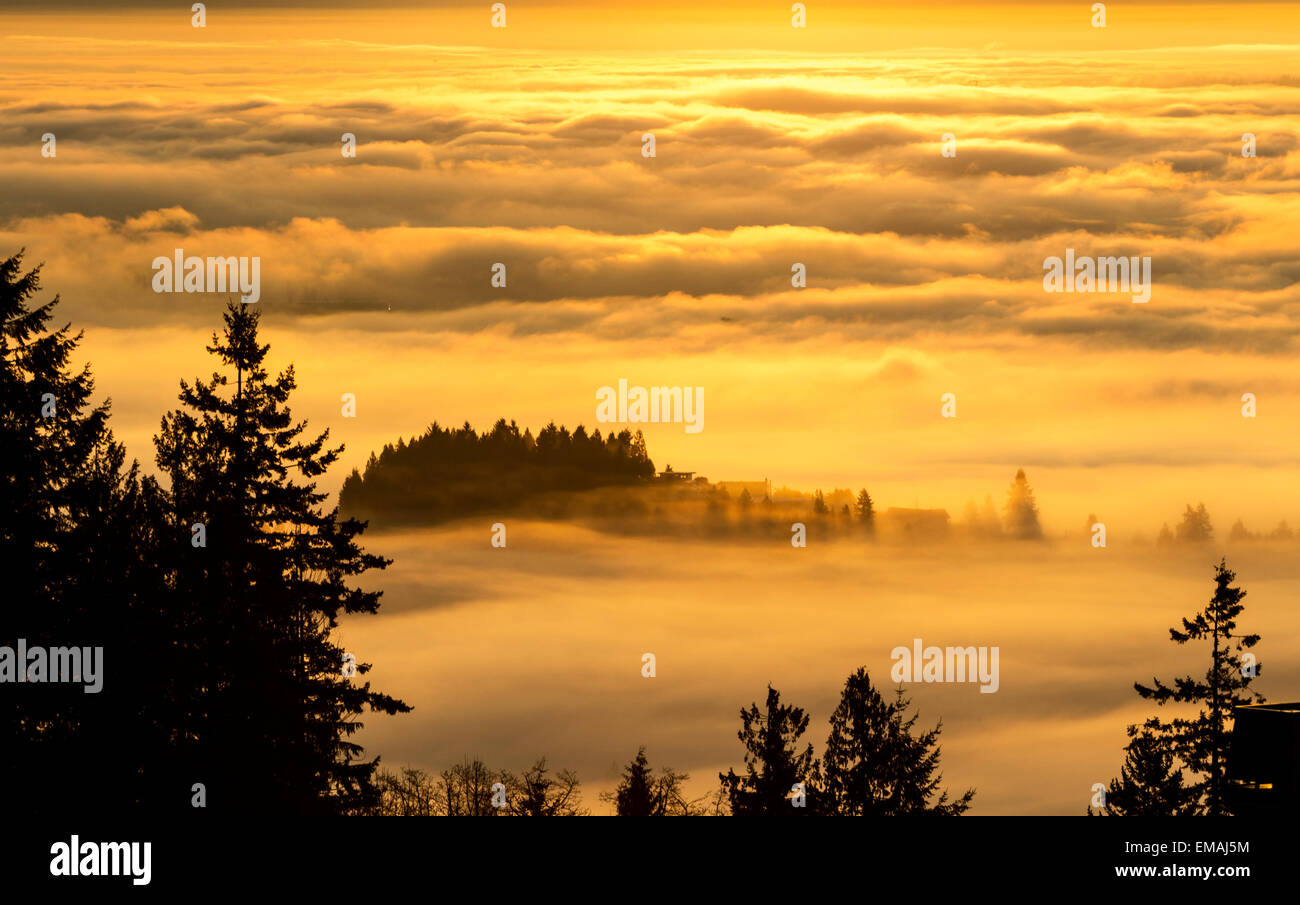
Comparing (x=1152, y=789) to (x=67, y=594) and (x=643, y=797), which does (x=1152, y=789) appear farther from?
(x=67, y=594)

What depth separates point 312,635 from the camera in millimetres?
50531

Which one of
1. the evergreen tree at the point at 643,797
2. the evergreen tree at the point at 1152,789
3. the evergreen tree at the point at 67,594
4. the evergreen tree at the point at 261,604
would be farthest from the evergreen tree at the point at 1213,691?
the evergreen tree at the point at 67,594

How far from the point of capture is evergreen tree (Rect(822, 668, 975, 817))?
75000 mm

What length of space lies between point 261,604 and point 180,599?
8.28 feet

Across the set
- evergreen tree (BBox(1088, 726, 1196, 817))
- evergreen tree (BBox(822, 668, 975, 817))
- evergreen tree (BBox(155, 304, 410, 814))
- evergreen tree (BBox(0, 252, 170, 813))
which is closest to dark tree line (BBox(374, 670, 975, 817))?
evergreen tree (BBox(822, 668, 975, 817))

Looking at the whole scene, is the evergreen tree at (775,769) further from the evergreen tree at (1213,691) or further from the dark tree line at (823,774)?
the evergreen tree at (1213,691)

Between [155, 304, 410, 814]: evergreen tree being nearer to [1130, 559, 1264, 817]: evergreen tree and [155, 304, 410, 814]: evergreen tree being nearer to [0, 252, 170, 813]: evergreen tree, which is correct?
[0, 252, 170, 813]: evergreen tree

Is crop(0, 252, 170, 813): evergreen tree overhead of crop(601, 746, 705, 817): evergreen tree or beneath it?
overhead

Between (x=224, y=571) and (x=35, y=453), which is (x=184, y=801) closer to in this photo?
(x=224, y=571)

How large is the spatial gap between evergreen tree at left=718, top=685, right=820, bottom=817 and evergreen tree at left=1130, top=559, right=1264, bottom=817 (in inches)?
703

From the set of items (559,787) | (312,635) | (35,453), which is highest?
(35,453)
